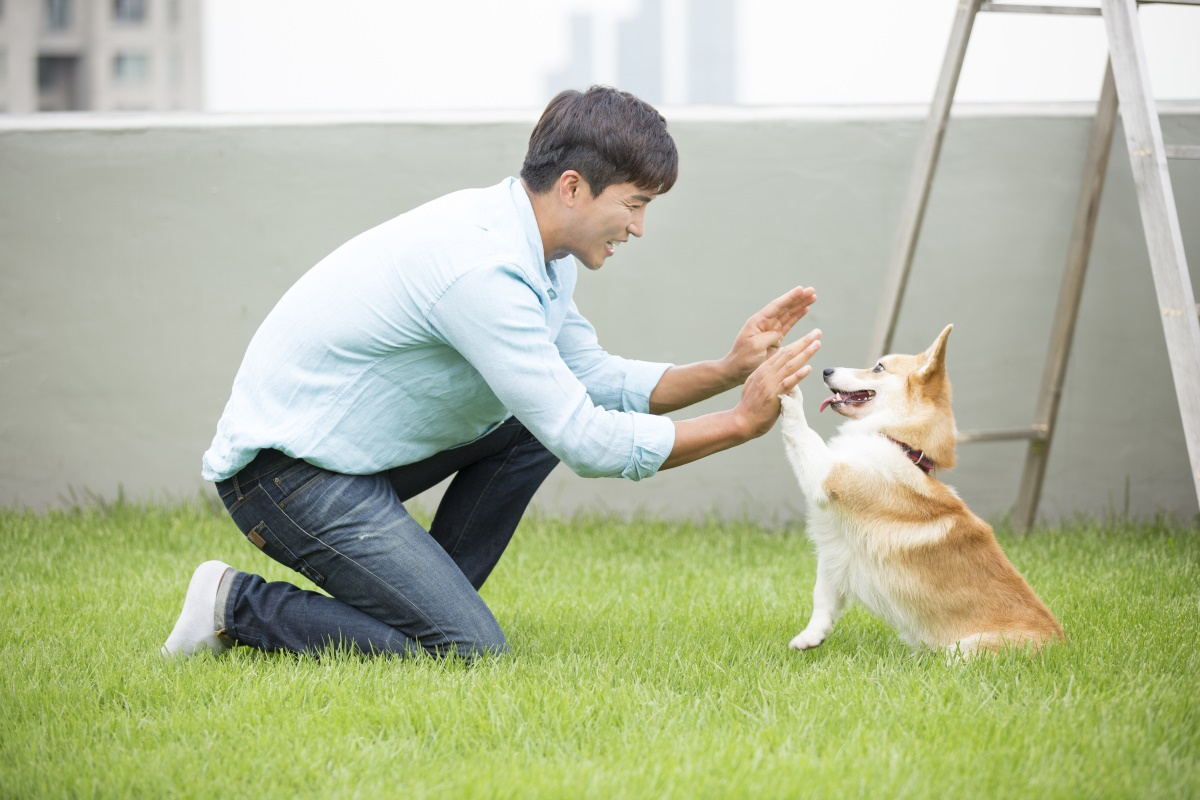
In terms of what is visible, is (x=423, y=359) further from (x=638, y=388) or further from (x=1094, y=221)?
(x=1094, y=221)

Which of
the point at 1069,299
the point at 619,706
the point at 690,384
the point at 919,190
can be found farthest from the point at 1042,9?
the point at 619,706

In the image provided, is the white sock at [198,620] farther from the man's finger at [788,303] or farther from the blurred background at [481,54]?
the blurred background at [481,54]

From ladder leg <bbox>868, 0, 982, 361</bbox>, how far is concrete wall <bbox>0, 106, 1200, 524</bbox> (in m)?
0.51

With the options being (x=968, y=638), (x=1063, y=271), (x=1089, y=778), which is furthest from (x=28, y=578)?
(x=1063, y=271)

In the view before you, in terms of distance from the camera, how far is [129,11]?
4.81 m

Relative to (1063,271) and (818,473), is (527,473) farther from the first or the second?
(1063,271)

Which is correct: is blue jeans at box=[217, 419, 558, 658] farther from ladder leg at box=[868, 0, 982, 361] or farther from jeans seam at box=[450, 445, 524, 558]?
Answer: ladder leg at box=[868, 0, 982, 361]

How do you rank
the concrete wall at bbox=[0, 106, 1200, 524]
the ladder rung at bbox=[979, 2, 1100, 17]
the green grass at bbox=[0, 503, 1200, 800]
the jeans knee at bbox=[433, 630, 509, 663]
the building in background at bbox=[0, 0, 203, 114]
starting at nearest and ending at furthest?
the green grass at bbox=[0, 503, 1200, 800], the jeans knee at bbox=[433, 630, 509, 663], the ladder rung at bbox=[979, 2, 1100, 17], the concrete wall at bbox=[0, 106, 1200, 524], the building in background at bbox=[0, 0, 203, 114]

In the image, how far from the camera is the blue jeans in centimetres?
242

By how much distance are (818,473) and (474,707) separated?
3.34 ft

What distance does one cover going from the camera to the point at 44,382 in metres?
4.51

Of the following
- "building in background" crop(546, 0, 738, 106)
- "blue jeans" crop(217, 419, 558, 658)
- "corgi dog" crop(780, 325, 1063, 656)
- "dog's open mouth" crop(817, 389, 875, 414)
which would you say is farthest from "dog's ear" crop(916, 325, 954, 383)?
"building in background" crop(546, 0, 738, 106)

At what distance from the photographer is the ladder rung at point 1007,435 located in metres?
3.94

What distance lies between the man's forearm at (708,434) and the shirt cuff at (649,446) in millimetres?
23
